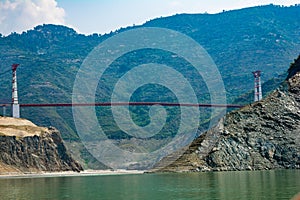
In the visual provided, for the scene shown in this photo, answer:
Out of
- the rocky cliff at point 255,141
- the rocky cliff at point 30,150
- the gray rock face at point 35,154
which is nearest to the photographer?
the rocky cliff at point 255,141

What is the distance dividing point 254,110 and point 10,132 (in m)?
66.1

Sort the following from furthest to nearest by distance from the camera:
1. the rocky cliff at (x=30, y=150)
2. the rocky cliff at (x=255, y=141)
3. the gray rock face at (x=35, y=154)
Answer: the rocky cliff at (x=30, y=150), the gray rock face at (x=35, y=154), the rocky cliff at (x=255, y=141)

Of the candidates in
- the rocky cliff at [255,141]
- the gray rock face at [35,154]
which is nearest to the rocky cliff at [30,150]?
the gray rock face at [35,154]

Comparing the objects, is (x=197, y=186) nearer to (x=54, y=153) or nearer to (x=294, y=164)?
(x=294, y=164)

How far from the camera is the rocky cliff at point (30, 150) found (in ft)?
464

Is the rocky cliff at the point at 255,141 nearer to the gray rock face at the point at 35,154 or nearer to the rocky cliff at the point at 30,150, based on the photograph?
the gray rock face at the point at 35,154

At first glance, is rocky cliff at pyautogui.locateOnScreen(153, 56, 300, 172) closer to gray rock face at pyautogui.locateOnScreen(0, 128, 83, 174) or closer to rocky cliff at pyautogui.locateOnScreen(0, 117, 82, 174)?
gray rock face at pyautogui.locateOnScreen(0, 128, 83, 174)

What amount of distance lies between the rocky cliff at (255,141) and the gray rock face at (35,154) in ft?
160

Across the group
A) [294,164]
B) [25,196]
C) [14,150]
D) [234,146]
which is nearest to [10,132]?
[14,150]

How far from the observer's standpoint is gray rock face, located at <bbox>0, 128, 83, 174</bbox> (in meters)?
141

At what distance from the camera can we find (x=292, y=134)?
330 ft

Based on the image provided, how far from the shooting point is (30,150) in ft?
478

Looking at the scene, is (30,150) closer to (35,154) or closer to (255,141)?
(35,154)

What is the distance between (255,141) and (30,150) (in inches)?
2541
